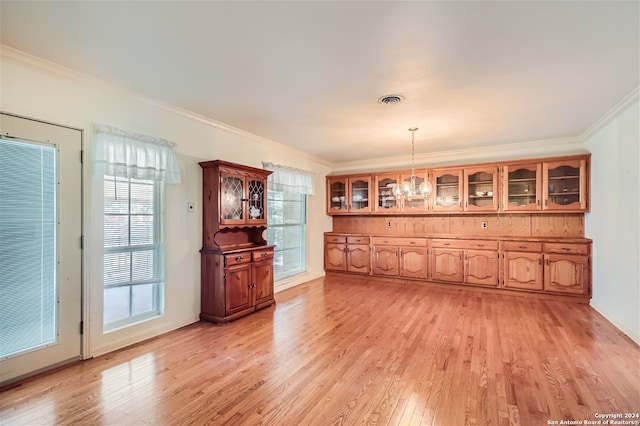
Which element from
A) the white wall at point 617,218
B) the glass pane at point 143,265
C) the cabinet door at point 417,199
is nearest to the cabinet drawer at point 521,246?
the white wall at point 617,218

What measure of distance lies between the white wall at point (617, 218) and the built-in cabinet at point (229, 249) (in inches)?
162

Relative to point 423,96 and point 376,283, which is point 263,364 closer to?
point 423,96

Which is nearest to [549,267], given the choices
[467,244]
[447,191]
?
[467,244]

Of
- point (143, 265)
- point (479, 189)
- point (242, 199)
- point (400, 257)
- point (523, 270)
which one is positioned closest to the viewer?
point (143, 265)

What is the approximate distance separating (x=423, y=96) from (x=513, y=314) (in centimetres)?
300

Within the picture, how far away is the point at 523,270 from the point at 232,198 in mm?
4479

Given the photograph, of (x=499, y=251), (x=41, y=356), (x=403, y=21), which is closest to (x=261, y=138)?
(x=403, y=21)

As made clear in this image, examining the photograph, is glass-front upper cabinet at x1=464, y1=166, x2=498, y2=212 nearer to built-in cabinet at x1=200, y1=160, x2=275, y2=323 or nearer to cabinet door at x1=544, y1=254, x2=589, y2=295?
cabinet door at x1=544, y1=254, x2=589, y2=295

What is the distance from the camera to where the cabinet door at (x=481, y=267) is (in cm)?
495

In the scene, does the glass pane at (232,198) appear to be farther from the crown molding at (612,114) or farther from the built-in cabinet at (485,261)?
the crown molding at (612,114)

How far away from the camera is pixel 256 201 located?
4.22 metres

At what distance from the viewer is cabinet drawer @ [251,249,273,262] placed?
3990mm

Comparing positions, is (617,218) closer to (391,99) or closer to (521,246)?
(521,246)

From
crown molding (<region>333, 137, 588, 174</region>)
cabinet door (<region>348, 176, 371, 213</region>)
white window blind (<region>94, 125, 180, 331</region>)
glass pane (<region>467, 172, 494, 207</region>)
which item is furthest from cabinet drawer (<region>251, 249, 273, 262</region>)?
glass pane (<region>467, 172, 494, 207</region>)
